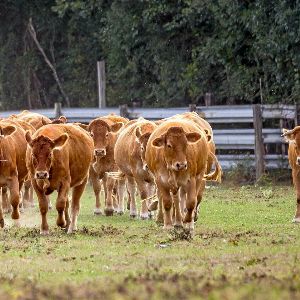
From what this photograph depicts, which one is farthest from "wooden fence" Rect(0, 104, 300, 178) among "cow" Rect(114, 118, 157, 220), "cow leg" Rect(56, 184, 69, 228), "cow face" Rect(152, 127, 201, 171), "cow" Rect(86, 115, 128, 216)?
"cow leg" Rect(56, 184, 69, 228)

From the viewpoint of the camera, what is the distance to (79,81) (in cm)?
4509

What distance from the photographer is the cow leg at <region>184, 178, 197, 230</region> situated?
17156 mm

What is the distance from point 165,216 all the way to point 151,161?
0.83 meters

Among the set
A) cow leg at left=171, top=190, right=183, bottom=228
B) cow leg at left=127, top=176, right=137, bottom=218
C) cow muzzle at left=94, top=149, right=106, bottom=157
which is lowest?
cow leg at left=127, top=176, right=137, bottom=218

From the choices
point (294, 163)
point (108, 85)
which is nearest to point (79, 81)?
point (108, 85)

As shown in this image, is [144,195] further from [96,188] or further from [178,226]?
Result: [178,226]

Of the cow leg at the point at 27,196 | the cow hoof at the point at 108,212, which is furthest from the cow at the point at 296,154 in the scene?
the cow leg at the point at 27,196

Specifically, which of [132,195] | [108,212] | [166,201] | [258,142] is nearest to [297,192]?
[166,201]

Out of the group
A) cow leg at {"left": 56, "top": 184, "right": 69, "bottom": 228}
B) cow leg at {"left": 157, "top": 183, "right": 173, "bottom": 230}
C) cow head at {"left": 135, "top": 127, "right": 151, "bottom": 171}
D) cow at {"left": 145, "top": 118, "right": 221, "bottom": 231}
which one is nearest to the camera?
cow at {"left": 145, "top": 118, "right": 221, "bottom": 231}

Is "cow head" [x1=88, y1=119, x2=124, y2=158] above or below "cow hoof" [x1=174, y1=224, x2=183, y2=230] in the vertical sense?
above

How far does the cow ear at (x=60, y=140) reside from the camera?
17156 mm

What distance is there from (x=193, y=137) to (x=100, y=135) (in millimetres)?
6092

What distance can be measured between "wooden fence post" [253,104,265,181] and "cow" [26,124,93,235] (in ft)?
41.8

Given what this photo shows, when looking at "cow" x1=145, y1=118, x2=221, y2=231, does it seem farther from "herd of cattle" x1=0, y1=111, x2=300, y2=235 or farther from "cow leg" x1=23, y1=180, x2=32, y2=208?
"cow leg" x1=23, y1=180, x2=32, y2=208
